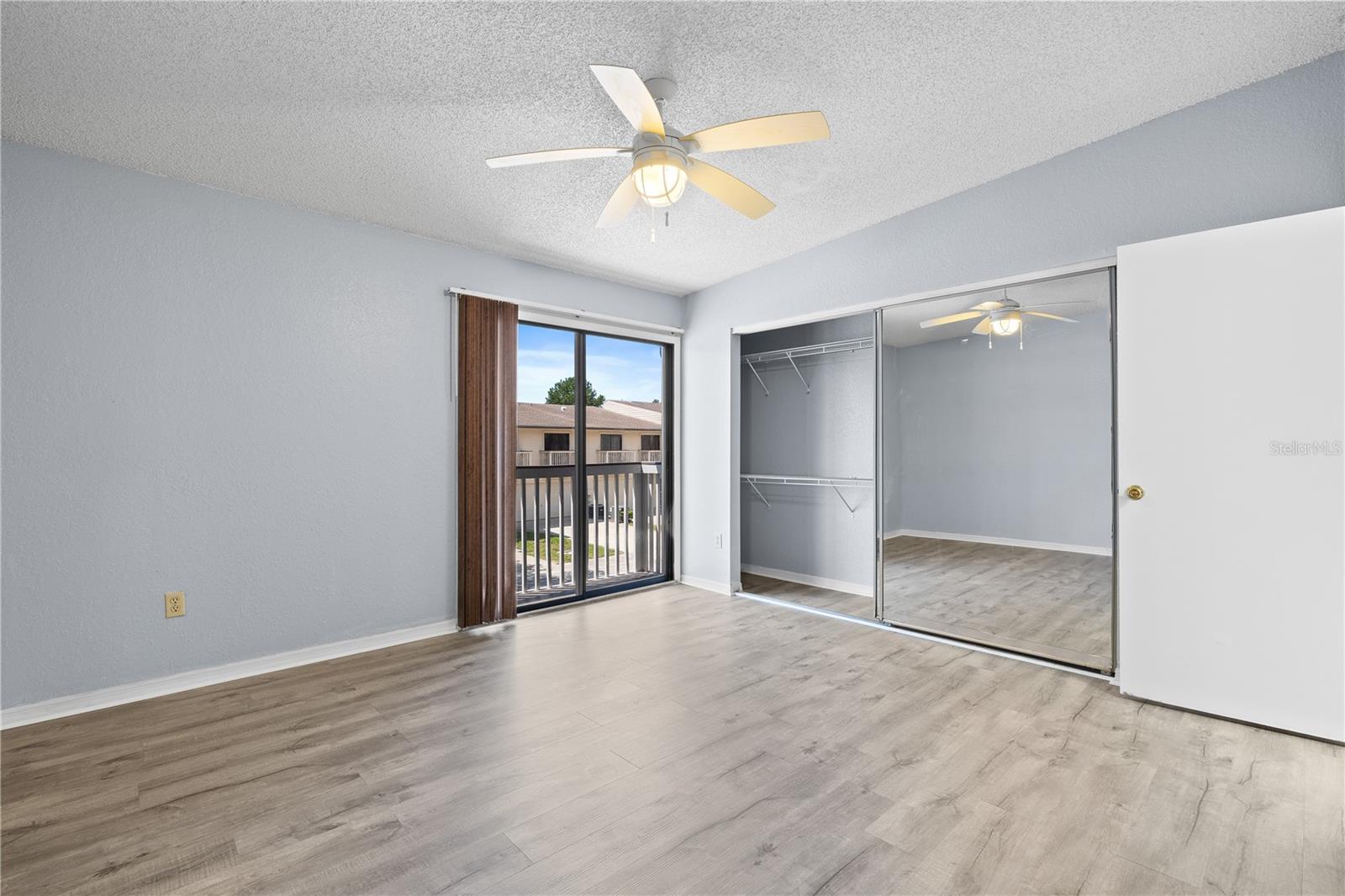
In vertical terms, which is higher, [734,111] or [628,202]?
[734,111]

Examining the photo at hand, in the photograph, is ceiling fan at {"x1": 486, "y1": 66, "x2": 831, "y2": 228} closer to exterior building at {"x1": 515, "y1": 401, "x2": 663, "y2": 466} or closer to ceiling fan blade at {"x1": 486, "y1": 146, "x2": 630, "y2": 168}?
ceiling fan blade at {"x1": 486, "y1": 146, "x2": 630, "y2": 168}

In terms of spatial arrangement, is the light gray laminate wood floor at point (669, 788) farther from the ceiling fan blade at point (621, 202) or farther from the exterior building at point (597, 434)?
the ceiling fan blade at point (621, 202)

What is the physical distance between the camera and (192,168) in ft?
9.38

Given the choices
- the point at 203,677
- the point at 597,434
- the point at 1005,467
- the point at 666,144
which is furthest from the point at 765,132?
the point at 203,677

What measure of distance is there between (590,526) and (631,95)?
3402 mm

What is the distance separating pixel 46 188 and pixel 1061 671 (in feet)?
17.6

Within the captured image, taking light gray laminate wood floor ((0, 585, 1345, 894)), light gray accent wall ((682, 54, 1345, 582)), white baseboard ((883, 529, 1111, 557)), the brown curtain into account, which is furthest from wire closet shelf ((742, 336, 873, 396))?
light gray laminate wood floor ((0, 585, 1345, 894))

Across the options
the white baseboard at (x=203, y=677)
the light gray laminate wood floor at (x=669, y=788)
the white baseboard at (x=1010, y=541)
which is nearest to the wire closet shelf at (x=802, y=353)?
the white baseboard at (x=1010, y=541)

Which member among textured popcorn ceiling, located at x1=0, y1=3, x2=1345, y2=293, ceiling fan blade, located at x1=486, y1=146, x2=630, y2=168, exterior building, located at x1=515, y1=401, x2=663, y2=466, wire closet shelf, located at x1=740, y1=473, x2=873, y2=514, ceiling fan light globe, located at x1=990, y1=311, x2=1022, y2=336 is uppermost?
textured popcorn ceiling, located at x1=0, y1=3, x2=1345, y2=293

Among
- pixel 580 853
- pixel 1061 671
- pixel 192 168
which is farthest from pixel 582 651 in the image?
pixel 192 168

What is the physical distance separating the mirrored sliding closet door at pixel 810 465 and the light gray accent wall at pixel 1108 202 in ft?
1.19

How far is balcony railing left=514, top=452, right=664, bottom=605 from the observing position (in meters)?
4.48

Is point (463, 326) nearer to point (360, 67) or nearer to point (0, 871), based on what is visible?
point (360, 67)

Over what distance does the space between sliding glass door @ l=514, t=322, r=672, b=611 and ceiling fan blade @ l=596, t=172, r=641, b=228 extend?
1.75 meters
